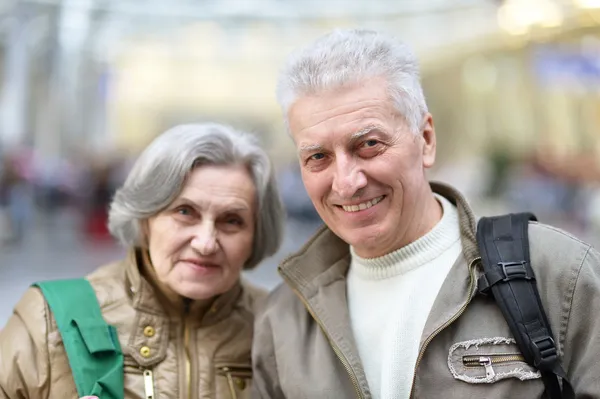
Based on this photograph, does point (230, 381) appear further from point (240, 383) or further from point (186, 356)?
point (186, 356)

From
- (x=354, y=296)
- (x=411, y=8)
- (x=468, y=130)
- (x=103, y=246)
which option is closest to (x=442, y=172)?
(x=468, y=130)

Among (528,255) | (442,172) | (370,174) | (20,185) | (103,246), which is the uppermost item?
(370,174)

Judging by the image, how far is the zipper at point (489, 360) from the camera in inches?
78.2

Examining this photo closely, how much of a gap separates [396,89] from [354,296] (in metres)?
0.73

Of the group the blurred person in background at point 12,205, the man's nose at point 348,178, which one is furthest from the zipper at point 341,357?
the blurred person in background at point 12,205

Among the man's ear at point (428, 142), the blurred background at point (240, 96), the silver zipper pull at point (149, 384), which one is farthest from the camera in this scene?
the blurred background at point (240, 96)

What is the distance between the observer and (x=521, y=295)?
199 centimetres

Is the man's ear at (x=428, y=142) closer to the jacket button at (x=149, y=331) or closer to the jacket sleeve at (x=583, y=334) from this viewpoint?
the jacket sleeve at (x=583, y=334)

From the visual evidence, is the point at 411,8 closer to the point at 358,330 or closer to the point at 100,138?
the point at 100,138

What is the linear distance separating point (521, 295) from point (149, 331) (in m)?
1.33

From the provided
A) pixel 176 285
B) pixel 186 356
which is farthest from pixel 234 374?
pixel 176 285

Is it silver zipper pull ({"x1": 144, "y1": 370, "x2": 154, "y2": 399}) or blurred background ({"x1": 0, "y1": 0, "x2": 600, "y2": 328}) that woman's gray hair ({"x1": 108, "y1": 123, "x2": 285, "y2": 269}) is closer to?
silver zipper pull ({"x1": 144, "y1": 370, "x2": 154, "y2": 399})

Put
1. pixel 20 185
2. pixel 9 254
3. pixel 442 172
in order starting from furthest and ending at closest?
pixel 442 172, pixel 20 185, pixel 9 254

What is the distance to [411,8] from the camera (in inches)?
993
